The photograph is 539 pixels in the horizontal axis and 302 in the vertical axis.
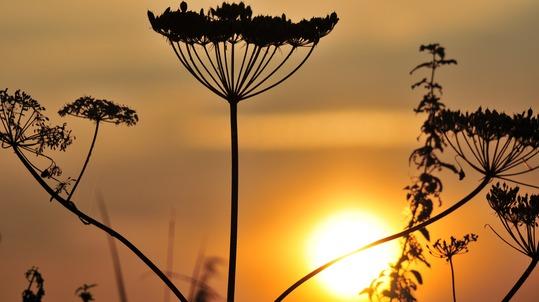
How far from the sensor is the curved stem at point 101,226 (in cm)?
1543

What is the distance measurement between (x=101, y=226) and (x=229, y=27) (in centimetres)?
379

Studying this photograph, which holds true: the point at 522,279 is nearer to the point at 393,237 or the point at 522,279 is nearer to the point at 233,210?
the point at 393,237

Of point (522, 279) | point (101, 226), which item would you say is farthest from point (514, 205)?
point (101, 226)

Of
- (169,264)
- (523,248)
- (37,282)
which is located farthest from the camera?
(523,248)

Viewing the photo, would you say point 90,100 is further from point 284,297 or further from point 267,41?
point 284,297

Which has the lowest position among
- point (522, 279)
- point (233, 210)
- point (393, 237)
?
point (522, 279)

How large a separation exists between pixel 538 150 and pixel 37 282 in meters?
8.58

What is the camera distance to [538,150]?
628 inches

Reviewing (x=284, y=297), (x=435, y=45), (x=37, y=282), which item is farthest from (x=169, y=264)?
(x=435, y=45)

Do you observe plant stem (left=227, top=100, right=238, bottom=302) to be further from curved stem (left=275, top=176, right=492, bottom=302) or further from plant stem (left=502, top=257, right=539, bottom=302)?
plant stem (left=502, top=257, right=539, bottom=302)

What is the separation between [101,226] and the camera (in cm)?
1548

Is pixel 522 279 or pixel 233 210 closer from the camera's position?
pixel 233 210

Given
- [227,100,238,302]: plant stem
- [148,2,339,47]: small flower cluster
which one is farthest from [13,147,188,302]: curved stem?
[148,2,339,47]: small flower cluster

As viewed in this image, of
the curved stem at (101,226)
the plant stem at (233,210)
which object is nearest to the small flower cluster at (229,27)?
the plant stem at (233,210)
